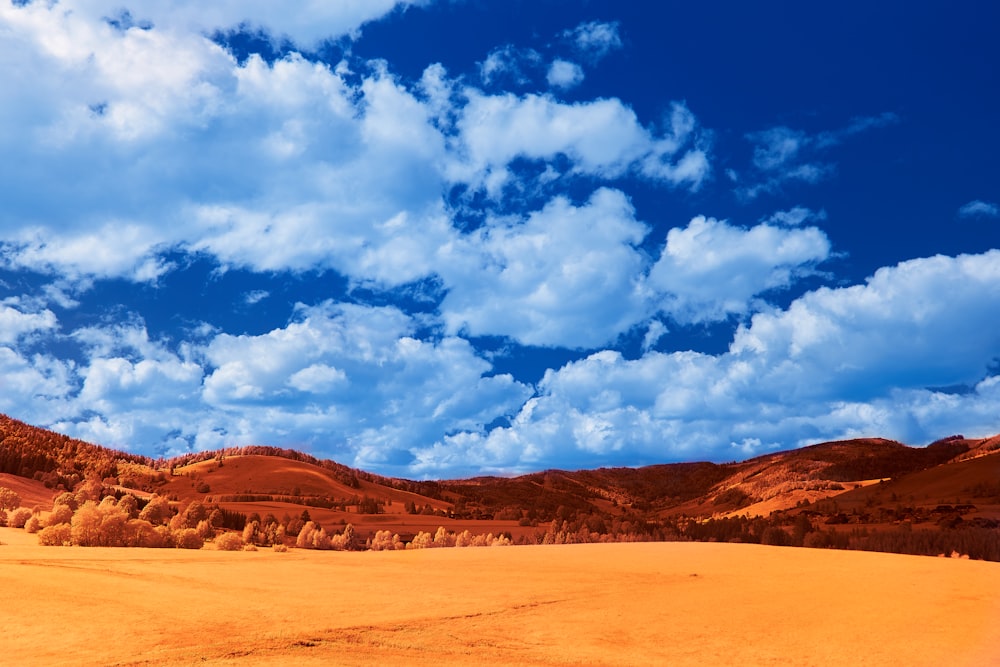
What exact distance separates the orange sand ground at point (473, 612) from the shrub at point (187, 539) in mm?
2989

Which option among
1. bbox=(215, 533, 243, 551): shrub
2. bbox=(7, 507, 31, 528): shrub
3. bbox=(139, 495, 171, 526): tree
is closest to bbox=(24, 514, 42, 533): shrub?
bbox=(7, 507, 31, 528): shrub

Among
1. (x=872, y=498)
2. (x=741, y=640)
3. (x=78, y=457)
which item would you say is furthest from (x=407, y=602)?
(x=78, y=457)

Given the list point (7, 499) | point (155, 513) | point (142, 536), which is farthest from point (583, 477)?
point (142, 536)

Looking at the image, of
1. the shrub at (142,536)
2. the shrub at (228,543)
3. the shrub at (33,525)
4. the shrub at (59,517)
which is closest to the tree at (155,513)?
the shrub at (33,525)

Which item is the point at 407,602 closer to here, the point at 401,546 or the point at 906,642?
the point at 906,642

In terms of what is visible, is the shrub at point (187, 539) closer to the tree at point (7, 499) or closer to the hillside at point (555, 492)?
Result: the hillside at point (555, 492)

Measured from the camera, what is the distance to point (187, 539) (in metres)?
20.2

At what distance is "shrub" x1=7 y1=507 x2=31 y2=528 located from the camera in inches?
918

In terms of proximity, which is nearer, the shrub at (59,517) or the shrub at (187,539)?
the shrub at (187,539)

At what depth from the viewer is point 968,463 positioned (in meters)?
50.3

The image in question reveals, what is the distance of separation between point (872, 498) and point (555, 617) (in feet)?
135

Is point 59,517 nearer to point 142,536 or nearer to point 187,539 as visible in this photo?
point 142,536

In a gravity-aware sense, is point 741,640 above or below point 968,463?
below

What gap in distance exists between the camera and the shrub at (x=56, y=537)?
17.4m
